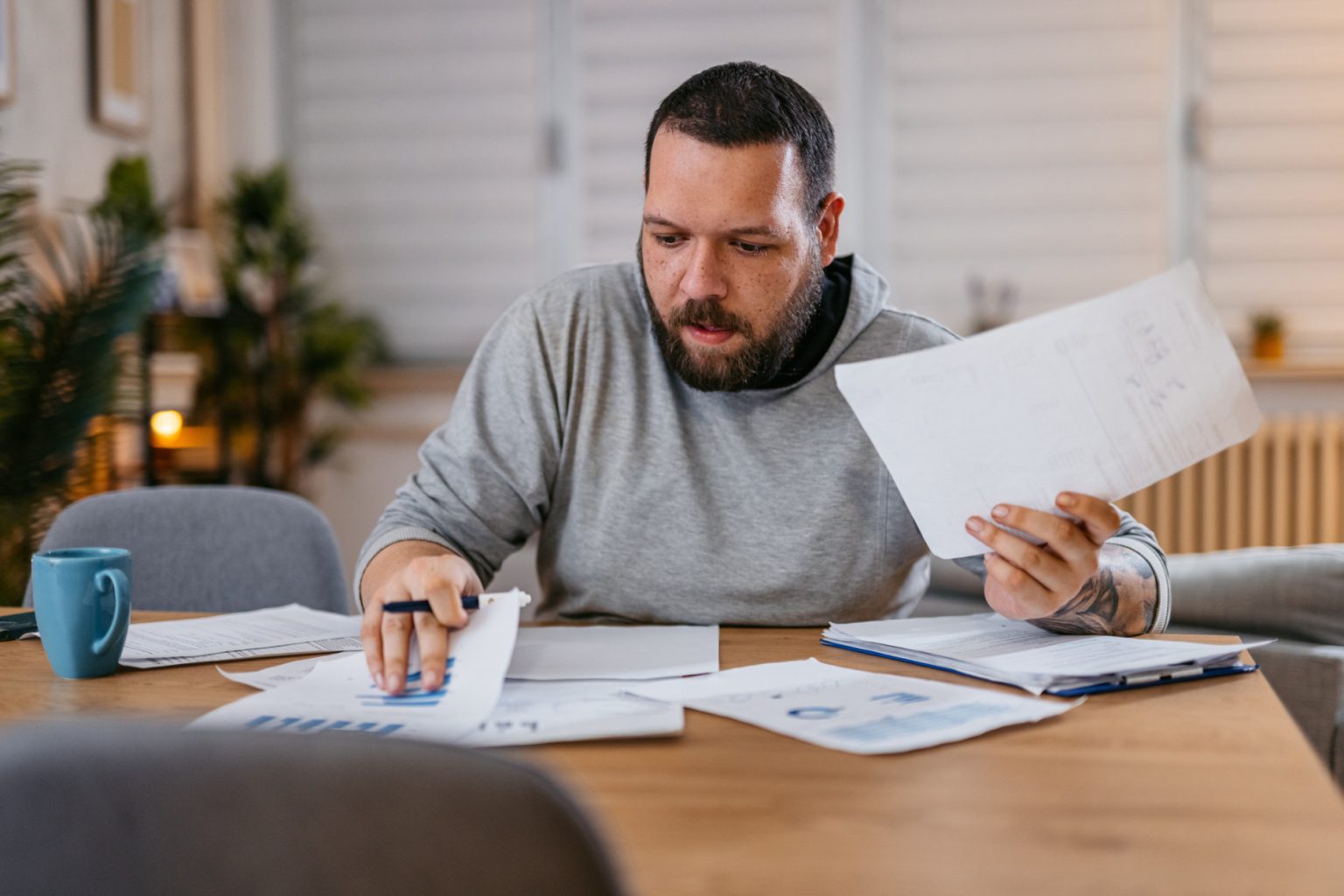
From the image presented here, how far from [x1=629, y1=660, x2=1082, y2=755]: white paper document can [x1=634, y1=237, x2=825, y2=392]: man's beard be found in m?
0.45

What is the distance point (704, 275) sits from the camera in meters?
1.34

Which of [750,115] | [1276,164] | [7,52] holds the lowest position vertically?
[750,115]

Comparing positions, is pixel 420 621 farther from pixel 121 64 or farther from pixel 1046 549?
pixel 121 64

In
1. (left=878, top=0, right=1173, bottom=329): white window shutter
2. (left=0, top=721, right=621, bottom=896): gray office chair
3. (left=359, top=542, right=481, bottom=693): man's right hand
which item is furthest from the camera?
(left=878, top=0, right=1173, bottom=329): white window shutter

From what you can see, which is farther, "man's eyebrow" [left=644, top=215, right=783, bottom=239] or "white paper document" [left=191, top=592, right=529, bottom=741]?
"man's eyebrow" [left=644, top=215, right=783, bottom=239]

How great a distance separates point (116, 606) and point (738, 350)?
2.27 feet

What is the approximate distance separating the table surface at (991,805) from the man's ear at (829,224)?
0.72 meters

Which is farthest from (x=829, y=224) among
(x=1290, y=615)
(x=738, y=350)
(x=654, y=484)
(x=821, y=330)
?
(x=1290, y=615)

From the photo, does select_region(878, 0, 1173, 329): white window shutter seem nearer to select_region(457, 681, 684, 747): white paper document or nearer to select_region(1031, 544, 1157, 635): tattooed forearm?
select_region(1031, 544, 1157, 635): tattooed forearm

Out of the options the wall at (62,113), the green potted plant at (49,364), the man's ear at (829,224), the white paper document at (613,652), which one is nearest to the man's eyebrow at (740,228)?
the man's ear at (829,224)

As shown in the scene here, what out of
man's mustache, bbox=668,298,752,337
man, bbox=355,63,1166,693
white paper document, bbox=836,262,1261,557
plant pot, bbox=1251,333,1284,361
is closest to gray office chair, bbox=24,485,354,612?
man, bbox=355,63,1166,693

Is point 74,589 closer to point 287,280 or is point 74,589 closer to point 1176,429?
point 1176,429

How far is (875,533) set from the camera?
4.67ft

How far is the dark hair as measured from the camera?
1.33 metres
